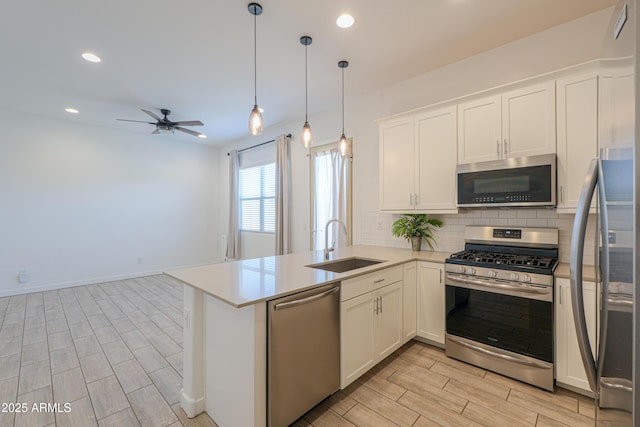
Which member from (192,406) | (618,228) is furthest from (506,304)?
(192,406)

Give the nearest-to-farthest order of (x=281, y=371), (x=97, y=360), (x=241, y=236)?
(x=281, y=371)
(x=97, y=360)
(x=241, y=236)

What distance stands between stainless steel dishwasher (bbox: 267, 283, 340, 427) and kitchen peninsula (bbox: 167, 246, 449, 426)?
51mm

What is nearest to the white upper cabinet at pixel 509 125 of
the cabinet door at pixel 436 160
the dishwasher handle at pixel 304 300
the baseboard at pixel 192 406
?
the cabinet door at pixel 436 160

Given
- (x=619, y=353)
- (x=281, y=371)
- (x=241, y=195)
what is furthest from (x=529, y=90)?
(x=241, y=195)

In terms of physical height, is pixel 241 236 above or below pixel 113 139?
below

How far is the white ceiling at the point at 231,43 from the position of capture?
2.26 meters

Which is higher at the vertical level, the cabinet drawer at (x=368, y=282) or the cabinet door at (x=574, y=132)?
the cabinet door at (x=574, y=132)

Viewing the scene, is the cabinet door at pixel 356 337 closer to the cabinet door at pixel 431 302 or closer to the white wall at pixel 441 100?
the cabinet door at pixel 431 302

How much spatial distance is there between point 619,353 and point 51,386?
3.41m

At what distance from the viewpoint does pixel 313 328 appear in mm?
1798

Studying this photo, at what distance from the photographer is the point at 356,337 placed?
2137mm

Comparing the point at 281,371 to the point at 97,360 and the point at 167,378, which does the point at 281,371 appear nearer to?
the point at 167,378

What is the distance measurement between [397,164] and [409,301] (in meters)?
1.52

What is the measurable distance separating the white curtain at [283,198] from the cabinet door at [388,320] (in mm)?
2711
